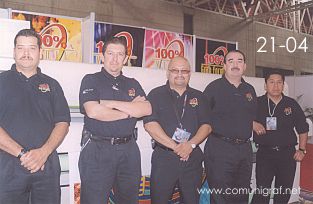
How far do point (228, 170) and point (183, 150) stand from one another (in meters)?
0.49

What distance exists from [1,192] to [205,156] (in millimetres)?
1573

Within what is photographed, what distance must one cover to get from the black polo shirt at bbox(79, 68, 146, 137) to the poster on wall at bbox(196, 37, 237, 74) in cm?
407

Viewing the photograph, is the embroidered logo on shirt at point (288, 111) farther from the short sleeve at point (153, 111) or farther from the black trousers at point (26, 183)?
the black trousers at point (26, 183)

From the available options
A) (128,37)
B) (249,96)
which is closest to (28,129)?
(249,96)

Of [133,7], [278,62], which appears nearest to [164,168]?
[133,7]

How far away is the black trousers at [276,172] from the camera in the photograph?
2.98 m

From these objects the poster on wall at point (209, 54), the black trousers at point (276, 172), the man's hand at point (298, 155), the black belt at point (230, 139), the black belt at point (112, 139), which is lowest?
the black trousers at point (276, 172)

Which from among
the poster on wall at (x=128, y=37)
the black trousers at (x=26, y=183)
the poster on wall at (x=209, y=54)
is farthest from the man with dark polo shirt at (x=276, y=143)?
the poster on wall at (x=209, y=54)

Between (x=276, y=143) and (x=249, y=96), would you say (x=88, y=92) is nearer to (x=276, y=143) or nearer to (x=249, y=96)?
(x=249, y=96)

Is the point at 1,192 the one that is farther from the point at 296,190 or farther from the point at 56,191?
the point at 296,190

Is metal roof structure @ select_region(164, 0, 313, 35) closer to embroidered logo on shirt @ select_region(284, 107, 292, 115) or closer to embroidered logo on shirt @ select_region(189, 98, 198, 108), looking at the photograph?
embroidered logo on shirt @ select_region(284, 107, 292, 115)

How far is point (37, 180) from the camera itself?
6.53ft

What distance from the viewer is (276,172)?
303 cm

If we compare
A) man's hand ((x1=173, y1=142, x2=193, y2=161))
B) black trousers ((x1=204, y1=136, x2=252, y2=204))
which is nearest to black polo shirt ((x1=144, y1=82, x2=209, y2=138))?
man's hand ((x1=173, y1=142, x2=193, y2=161))
